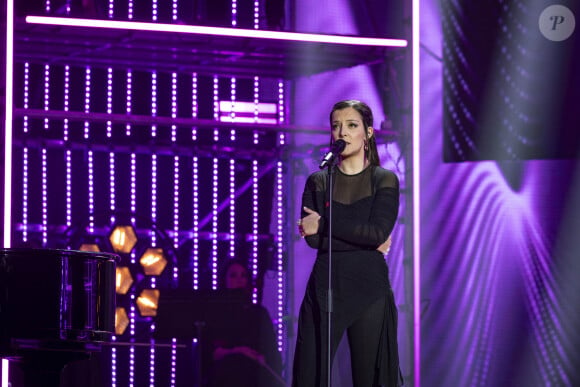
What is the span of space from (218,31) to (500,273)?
7.35 feet

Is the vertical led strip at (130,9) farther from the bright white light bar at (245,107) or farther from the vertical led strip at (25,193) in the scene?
the vertical led strip at (25,193)

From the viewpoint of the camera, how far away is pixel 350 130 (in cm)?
343

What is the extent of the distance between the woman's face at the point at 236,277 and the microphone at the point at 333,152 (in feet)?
7.83

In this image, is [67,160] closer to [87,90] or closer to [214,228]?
[87,90]

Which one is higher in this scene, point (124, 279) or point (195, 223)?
point (195, 223)

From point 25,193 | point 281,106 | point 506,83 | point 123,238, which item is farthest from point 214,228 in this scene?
→ point 506,83

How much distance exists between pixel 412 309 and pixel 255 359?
3.29 ft

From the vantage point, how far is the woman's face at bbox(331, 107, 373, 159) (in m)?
3.41

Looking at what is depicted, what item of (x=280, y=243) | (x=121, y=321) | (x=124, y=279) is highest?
(x=280, y=243)

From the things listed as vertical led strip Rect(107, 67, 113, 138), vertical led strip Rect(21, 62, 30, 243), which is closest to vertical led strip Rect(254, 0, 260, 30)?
vertical led strip Rect(107, 67, 113, 138)

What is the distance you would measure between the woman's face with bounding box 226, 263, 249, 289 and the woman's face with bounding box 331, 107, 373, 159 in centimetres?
230

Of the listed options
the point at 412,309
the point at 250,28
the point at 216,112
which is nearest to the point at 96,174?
the point at 216,112

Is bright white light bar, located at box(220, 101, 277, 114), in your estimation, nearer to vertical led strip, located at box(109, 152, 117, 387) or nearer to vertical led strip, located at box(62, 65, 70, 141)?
vertical led strip, located at box(109, 152, 117, 387)

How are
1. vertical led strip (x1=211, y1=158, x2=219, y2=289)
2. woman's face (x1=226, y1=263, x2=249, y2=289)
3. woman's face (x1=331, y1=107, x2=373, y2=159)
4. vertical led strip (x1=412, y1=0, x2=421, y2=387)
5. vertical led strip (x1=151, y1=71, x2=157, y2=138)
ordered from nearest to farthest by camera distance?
woman's face (x1=331, y1=107, x2=373, y2=159), vertical led strip (x1=412, y1=0, x2=421, y2=387), woman's face (x1=226, y1=263, x2=249, y2=289), vertical led strip (x1=211, y1=158, x2=219, y2=289), vertical led strip (x1=151, y1=71, x2=157, y2=138)
